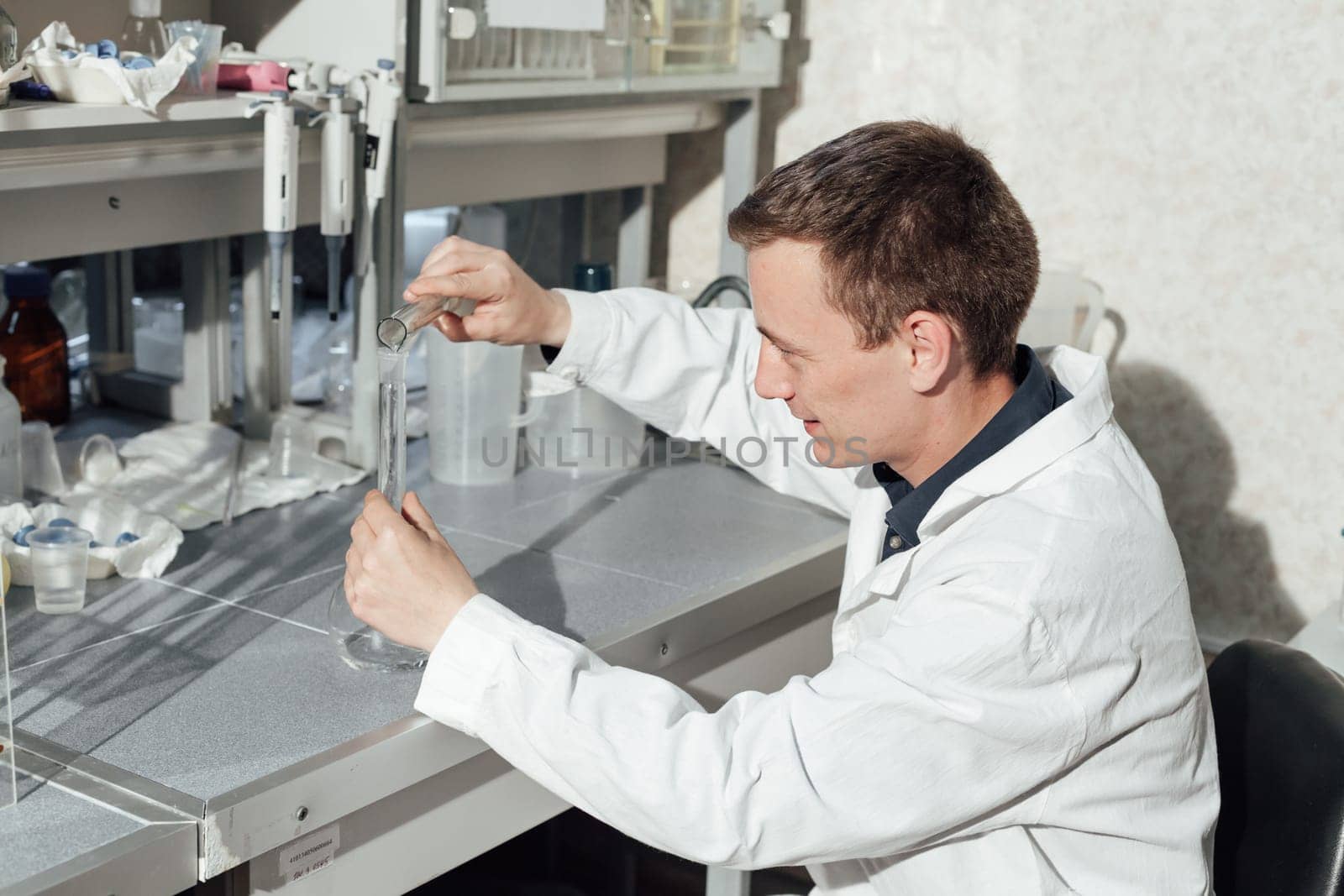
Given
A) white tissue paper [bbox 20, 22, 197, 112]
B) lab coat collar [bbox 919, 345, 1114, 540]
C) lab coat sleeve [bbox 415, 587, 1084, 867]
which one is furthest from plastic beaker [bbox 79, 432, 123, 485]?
lab coat collar [bbox 919, 345, 1114, 540]

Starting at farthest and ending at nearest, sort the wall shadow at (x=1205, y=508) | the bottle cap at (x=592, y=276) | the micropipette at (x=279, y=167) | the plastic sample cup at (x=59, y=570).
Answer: the wall shadow at (x=1205, y=508) < the bottle cap at (x=592, y=276) < the micropipette at (x=279, y=167) < the plastic sample cup at (x=59, y=570)

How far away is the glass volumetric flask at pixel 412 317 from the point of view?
1120 mm

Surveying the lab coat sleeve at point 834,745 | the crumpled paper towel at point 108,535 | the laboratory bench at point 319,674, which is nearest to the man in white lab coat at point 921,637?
the lab coat sleeve at point 834,745

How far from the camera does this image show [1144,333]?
1934mm

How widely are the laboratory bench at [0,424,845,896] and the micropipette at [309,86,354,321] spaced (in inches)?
12.1

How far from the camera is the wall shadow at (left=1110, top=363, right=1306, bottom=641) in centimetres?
190

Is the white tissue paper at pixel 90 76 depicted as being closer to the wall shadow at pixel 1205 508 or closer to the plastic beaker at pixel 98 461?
the plastic beaker at pixel 98 461

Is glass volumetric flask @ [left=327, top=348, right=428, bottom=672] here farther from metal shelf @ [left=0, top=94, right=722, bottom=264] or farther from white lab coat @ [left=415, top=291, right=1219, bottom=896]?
metal shelf @ [left=0, top=94, right=722, bottom=264]

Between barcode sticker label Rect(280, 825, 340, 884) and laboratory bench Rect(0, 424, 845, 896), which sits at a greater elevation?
laboratory bench Rect(0, 424, 845, 896)

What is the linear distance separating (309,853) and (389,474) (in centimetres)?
31

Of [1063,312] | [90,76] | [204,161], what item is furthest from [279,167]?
[1063,312]

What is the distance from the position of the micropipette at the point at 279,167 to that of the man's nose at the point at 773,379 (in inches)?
21.4

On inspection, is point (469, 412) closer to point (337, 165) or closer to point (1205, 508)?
point (337, 165)

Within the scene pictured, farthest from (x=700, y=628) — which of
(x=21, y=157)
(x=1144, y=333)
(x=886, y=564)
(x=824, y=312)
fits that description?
(x=1144, y=333)
